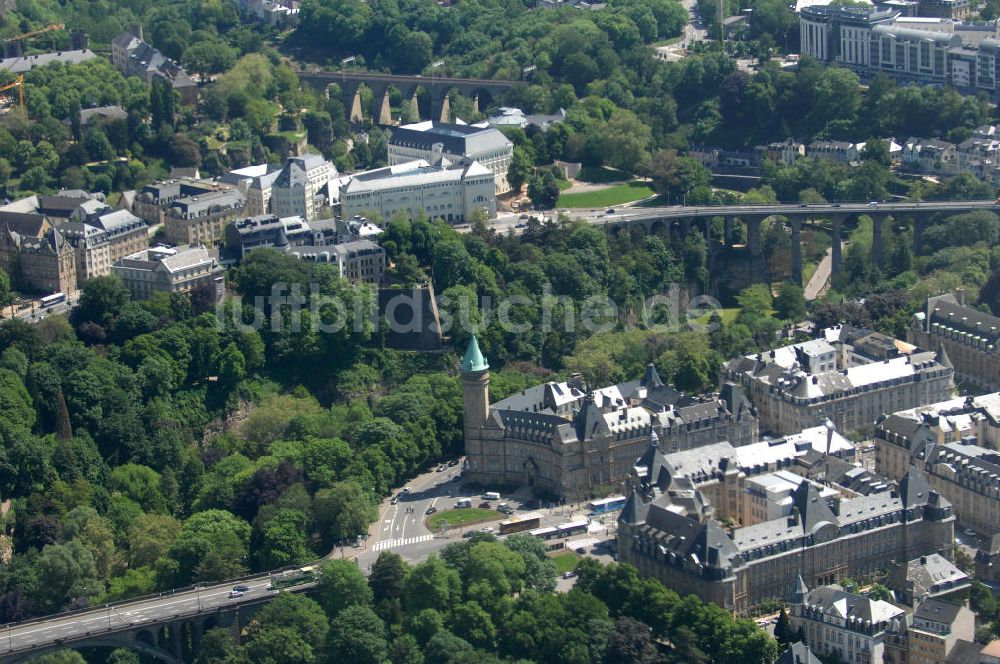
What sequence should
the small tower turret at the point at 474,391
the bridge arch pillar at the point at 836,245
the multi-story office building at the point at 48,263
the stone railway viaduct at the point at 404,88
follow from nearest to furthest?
the small tower turret at the point at 474,391 < the multi-story office building at the point at 48,263 < the bridge arch pillar at the point at 836,245 < the stone railway viaduct at the point at 404,88

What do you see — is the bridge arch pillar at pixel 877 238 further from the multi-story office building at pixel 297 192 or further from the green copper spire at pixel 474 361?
the green copper spire at pixel 474 361

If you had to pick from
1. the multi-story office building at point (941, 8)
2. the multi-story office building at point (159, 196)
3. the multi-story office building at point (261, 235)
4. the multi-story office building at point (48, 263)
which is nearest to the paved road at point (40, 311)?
the multi-story office building at point (48, 263)

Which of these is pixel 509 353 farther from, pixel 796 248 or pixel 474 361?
pixel 796 248

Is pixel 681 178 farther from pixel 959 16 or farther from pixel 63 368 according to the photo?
pixel 63 368

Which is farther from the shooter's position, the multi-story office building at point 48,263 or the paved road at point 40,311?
the multi-story office building at point 48,263

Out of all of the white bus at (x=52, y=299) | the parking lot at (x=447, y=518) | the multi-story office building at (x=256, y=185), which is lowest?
the parking lot at (x=447, y=518)
